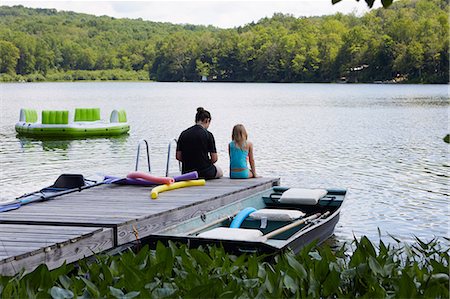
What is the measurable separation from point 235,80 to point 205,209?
398 feet

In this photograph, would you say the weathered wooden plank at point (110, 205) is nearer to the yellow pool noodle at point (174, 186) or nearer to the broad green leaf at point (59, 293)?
the yellow pool noodle at point (174, 186)

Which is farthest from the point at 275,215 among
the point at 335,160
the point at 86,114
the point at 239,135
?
the point at 86,114

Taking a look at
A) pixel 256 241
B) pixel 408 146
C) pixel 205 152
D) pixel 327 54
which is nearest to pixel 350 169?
pixel 408 146

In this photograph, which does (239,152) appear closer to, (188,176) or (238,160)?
(238,160)

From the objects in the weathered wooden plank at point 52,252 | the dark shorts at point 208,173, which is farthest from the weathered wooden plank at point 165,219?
the dark shorts at point 208,173

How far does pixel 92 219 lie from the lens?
6934 millimetres

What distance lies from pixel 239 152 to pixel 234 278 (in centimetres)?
708

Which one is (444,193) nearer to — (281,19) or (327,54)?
(327,54)

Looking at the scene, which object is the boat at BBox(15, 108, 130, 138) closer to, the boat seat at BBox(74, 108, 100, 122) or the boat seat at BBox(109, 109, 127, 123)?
the boat seat at BBox(109, 109, 127, 123)

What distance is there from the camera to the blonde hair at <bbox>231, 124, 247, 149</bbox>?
10.2 meters

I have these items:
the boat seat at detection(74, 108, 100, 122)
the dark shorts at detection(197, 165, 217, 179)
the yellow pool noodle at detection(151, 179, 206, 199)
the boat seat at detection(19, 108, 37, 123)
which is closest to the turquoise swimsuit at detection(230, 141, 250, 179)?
the dark shorts at detection(197, 165, 217, 179)

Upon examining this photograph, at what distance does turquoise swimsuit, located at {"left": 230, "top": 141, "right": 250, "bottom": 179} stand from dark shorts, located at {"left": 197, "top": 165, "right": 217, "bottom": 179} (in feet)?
1.21

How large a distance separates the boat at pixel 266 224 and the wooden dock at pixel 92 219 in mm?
Result: 165

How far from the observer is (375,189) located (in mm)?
14148
